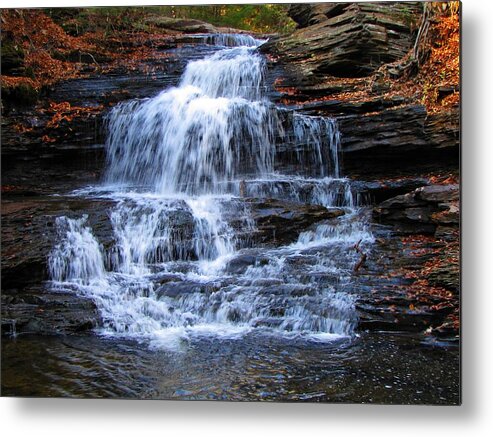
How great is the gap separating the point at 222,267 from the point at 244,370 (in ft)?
2.53

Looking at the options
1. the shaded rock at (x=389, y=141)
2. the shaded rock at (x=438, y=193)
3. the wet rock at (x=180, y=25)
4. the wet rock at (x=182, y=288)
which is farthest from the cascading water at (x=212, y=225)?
the shaded rock at (x=438, y=193)

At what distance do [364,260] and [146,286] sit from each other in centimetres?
158

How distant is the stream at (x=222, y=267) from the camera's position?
3824 millimetres

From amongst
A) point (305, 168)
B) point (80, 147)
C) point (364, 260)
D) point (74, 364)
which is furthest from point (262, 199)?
point (74, 364)

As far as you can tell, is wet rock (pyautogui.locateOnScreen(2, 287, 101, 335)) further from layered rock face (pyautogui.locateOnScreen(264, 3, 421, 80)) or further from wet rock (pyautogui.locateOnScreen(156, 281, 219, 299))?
layered rock face (pyautogui.locateOnScreen(264, 3, 421, 80))

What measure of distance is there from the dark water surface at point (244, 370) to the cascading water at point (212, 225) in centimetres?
14

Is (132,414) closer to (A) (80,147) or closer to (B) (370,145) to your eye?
(A) (80,147)

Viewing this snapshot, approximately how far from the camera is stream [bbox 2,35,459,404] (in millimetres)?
3824

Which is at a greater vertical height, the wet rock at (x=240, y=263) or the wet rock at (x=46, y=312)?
the wet rock at (x=240, y=263)

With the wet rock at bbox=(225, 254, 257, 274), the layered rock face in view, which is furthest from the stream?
the layered rock face

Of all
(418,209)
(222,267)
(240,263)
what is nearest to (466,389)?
(418,209)

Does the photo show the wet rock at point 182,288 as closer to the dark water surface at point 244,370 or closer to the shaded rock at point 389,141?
the dark water surface at point 244,370

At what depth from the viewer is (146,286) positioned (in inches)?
165

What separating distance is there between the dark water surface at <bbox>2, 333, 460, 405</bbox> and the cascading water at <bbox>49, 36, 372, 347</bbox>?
0.14 m
